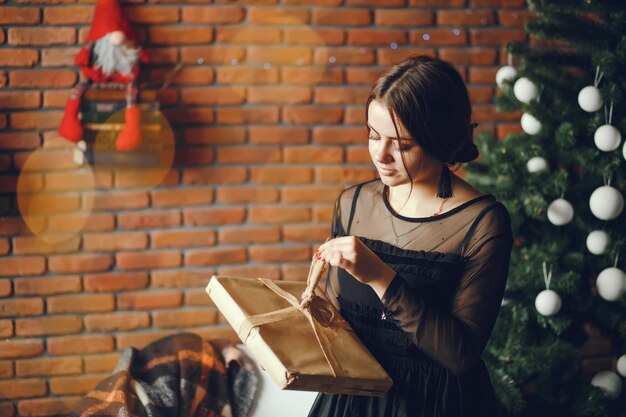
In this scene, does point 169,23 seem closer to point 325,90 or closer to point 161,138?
point 161,138

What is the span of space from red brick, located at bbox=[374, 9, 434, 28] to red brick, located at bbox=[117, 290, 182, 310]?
4.35ft

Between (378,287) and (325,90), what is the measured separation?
1398mm

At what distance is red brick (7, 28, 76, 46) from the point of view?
2.14 meters

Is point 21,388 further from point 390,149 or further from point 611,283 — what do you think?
point 611,283

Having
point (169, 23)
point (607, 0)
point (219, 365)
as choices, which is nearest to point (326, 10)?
point (169, 23)

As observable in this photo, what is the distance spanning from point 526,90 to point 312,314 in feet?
3.75

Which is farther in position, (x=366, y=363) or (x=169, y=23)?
(x=169, y=23)

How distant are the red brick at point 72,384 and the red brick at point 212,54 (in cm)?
126

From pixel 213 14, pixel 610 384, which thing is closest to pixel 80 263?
pixel 213 14

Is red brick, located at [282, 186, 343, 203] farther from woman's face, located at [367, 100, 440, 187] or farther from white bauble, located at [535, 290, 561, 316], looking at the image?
woman's face, located at [367, 100, 440, 187]

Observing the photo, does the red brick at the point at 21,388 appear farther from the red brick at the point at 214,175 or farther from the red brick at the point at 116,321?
the red brick at the point at 214,175

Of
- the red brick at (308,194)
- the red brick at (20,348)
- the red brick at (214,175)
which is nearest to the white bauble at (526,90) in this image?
the red brick at (308,194)

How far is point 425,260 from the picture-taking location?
48.1 inches

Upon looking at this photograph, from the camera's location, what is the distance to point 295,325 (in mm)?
1142
